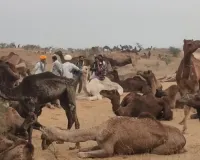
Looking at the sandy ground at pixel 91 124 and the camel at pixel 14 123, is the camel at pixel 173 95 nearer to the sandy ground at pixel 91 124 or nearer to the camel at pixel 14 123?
the sandy ground at pixel 91 124

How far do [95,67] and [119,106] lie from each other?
6804mm

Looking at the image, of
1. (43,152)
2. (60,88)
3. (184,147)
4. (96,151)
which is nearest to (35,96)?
(60,88)

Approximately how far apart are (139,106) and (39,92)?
12.0 feet

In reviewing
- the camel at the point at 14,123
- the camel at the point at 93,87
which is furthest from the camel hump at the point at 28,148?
the camel at the point at 93,87

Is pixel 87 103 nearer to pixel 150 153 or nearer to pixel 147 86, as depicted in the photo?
pixel 147 86

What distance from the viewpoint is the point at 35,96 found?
31.2ft

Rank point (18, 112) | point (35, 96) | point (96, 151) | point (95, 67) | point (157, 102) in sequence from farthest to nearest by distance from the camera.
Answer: point (95, 67) → point (157, 102) → point (18, 112) → point (35, 96) → point (96, 151)

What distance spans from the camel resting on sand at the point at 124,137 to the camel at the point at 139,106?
11.7 ft

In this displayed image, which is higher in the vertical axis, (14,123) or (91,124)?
(14,123)

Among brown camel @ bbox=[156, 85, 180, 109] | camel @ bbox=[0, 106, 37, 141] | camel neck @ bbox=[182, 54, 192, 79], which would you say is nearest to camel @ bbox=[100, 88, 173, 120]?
camel neck @ bbox=[182, 54, 192, 79]

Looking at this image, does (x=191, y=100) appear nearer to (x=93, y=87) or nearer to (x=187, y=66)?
(x=187, y=66)

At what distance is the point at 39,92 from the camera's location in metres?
9.52

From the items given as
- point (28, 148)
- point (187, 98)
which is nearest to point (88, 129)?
point (28, 148)

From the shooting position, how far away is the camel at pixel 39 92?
9484 mm
